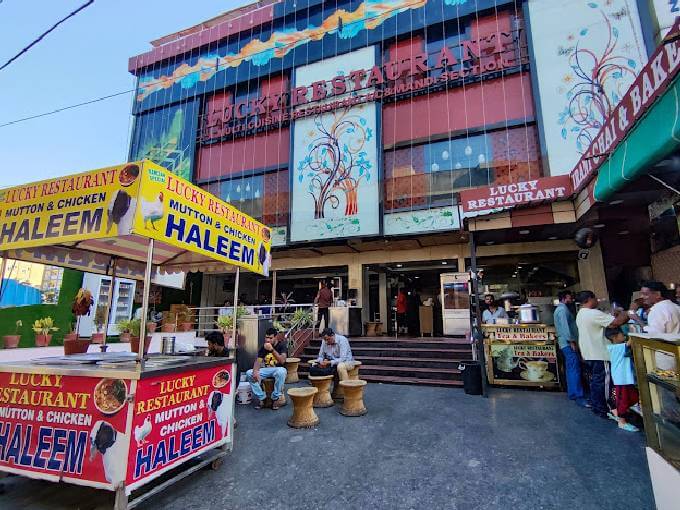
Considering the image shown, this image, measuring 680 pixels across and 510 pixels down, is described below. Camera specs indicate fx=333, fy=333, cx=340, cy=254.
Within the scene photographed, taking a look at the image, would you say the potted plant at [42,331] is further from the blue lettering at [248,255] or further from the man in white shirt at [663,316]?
the man in white shirt at [663,316]

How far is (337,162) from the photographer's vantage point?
1374cm

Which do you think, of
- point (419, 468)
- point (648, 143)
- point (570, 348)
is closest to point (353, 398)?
point (419, 468)

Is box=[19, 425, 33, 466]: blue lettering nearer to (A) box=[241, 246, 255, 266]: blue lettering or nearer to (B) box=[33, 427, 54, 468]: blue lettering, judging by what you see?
(B) box=[33, 427, 54, 468]: blue lettering

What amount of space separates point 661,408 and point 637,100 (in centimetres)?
348

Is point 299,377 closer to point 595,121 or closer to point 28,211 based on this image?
point 28,211

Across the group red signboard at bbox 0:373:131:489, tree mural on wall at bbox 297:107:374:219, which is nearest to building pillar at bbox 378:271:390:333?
tree mural on wall at bbox 297:107:374:219

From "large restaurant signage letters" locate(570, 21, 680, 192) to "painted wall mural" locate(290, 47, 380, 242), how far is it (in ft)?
25.6

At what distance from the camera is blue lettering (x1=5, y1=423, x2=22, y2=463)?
3293 millimetres

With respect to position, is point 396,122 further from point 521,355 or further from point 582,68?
point 521,355

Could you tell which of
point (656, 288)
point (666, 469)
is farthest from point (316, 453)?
point (656, 288)

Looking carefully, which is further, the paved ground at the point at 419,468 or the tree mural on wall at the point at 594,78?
the tree mural on wall at the point at 594,78

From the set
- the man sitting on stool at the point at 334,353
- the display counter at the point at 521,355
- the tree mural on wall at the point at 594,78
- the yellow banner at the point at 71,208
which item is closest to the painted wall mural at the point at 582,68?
the tree mural on wall at the point at 594,78

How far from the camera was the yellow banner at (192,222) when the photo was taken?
3.25 meters

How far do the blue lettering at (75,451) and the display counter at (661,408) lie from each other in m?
4.81
